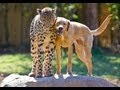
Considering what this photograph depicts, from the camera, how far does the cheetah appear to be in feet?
15.3

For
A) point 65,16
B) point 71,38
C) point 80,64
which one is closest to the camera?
point 71,38

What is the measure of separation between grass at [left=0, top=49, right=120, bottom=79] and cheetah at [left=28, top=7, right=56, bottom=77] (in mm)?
2588

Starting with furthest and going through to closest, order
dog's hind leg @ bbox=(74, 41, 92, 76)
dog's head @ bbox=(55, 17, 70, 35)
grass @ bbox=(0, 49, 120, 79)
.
Answer: grass @ bbox=(0, 49, 120, 79), dog's hind leg @ bbox=(74, 41, 92, 76), dog's head @ bbox=(55, 17, 70, 35)

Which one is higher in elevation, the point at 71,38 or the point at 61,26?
the point at 61,26

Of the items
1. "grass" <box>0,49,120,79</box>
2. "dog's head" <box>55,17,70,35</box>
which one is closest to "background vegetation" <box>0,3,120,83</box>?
"grass" <box>0,49,120,79</box>

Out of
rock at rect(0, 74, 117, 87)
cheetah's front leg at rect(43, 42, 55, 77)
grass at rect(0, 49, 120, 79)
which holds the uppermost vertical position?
cheetah's front leg at rect(43, 42, 55, 77)

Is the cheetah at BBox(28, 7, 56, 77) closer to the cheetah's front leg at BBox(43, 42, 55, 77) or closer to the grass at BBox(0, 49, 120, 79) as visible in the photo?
the cheetah's front leg at BBox(43, 42, 55, 77)

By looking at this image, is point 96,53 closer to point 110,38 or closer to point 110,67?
point 110,38

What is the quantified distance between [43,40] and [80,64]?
13.0 ft

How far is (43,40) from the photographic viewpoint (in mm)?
4684

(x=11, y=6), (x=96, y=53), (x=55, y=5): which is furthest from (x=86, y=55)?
(x=11, y=6)

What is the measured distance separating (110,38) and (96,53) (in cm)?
116

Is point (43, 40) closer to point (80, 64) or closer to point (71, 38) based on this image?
point (71, 38)

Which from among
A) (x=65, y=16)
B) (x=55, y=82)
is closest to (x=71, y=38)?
(x=55, y=82)
